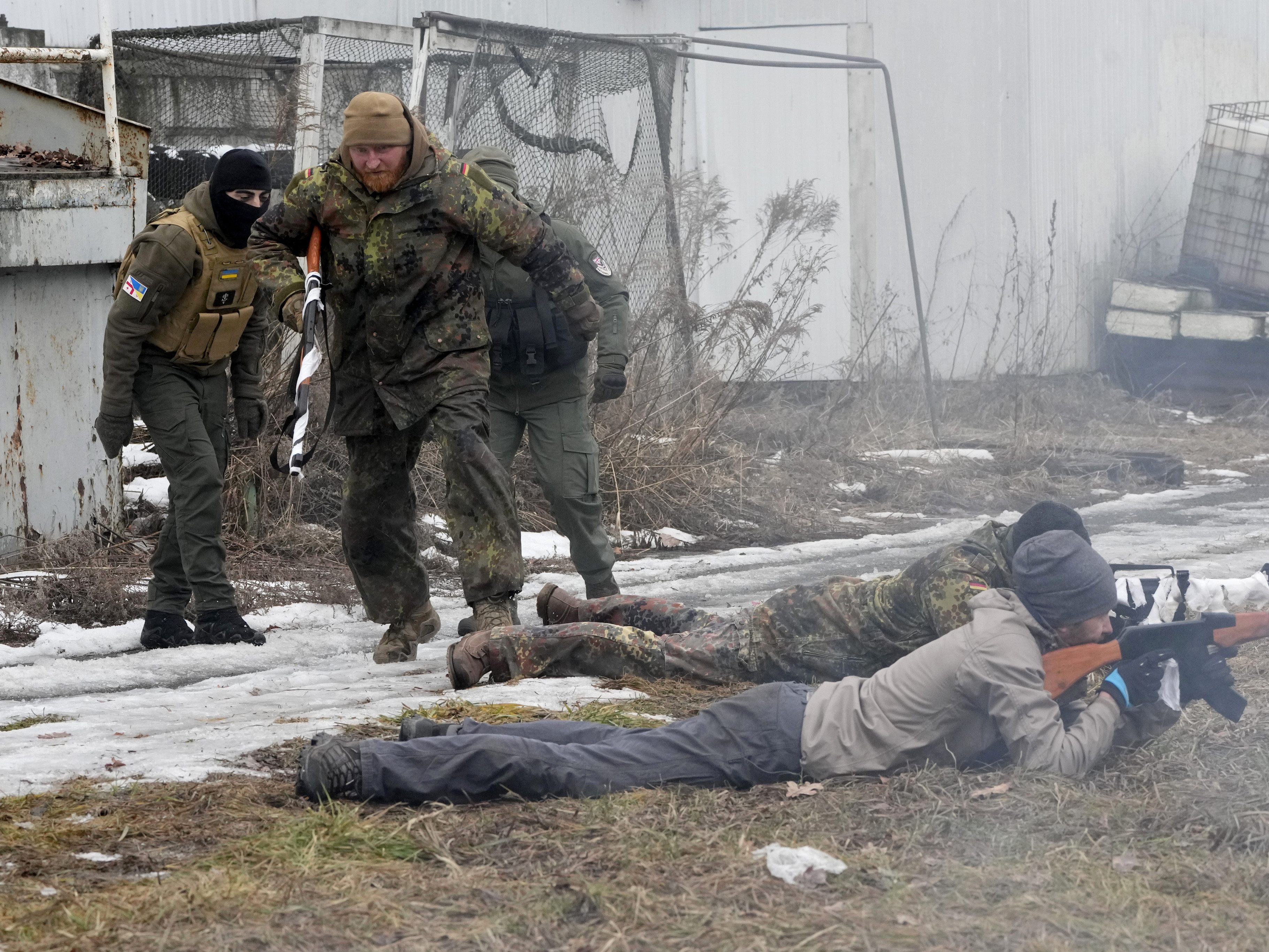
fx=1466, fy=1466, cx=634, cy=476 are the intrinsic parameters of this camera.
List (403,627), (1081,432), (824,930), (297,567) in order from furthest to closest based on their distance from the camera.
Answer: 1. (1081,432)
2. (297,567)
3. (403,627)
4. (824,930)

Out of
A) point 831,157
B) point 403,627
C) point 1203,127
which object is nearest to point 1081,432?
point 831,157

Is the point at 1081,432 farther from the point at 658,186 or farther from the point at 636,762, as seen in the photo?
the point at 636,762

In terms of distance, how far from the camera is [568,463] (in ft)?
19.6

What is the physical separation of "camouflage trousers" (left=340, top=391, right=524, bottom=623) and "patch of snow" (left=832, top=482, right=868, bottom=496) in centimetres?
464

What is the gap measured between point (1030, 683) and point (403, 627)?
2.72 m

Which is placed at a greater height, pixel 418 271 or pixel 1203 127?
pixel 1203 127

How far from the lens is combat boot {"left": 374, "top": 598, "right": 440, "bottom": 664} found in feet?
18.0

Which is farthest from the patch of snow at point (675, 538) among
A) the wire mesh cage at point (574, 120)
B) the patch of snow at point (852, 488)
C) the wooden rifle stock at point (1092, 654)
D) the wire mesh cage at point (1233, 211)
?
the wire mesh cage at point (1233, 211)

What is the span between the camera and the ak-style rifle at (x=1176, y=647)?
361 centimetres

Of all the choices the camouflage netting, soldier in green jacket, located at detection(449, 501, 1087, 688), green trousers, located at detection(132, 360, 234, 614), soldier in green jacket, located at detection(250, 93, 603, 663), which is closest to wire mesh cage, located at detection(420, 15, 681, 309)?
the camouflage netting

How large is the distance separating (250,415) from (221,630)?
3.13ft

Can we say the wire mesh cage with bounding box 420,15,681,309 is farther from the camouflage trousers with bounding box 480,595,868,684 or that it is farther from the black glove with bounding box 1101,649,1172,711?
the black glove with bounding box 1101,649,1172,711

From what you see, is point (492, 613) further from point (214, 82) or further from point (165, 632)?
point (214, 82)

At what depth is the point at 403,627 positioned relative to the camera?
555 centimetres
